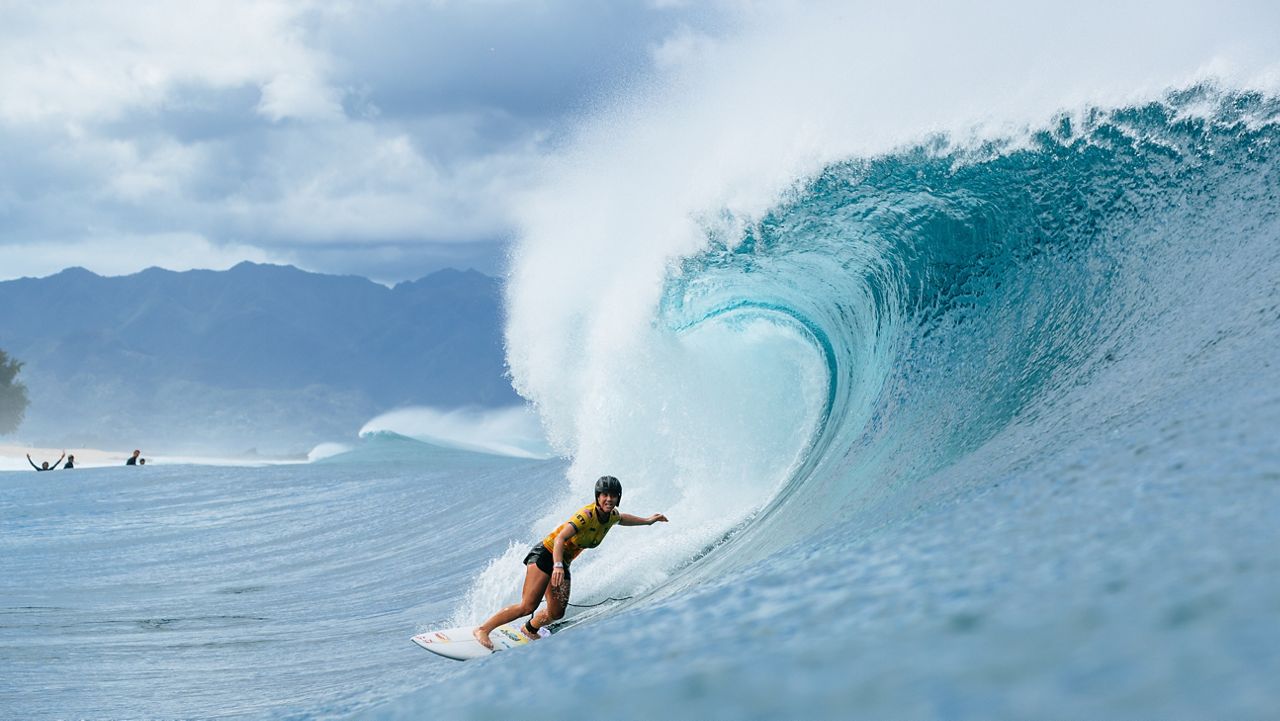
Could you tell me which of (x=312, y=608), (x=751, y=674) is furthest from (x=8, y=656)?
(x=751, y=674)

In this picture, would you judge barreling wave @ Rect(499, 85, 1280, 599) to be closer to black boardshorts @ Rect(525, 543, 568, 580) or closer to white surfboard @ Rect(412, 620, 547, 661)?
black boardshorts @ Rect(525, 543, 568, 580)

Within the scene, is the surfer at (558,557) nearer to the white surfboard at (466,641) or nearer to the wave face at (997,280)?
the white surfboard at (466,641)

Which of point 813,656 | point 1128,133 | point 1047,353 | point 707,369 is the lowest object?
point 813,656

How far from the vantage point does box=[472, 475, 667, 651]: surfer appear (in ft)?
20.4

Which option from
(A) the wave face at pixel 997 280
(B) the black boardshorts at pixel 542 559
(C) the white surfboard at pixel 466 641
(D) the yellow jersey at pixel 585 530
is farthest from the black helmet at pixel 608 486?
(A) the wave face at pixel 997 280

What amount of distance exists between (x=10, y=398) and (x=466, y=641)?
91.0m

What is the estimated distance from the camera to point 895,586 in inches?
133

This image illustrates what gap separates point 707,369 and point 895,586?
263 inches

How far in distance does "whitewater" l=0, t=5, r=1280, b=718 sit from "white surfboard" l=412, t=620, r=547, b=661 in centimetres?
19

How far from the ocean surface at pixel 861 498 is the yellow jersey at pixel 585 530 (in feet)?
1.48

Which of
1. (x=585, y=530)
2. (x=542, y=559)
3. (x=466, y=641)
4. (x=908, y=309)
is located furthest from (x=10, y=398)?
(x=585, y=530)

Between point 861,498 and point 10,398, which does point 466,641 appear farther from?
point 10,398

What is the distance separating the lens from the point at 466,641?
6.43m

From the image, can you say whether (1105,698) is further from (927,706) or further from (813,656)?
(813,656)
